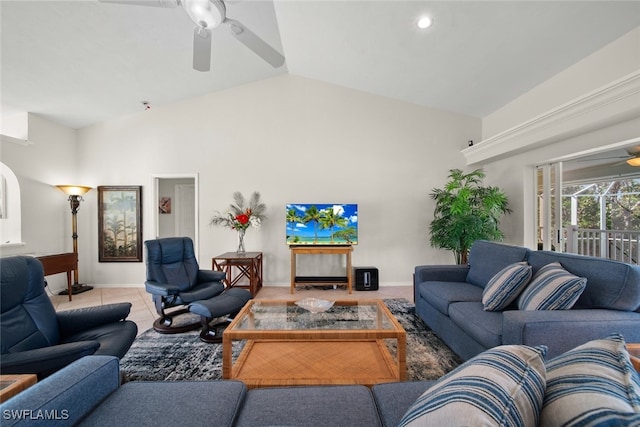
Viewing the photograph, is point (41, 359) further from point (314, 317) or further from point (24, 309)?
point (314, 317)

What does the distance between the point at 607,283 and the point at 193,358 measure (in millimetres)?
3041

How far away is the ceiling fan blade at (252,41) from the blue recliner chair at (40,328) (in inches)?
84.5

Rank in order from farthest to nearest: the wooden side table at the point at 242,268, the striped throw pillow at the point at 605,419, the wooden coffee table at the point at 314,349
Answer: the wooden side table at the point at 242,268, the wooden coffee table at the point at 314,349, the striped throw pillow at the point at 605,419

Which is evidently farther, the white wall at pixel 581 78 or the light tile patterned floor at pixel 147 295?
the light tile patterned floor at pixel 147 295

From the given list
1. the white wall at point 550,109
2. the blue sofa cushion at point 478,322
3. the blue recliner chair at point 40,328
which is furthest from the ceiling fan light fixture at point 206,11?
the white wall at point 550,109

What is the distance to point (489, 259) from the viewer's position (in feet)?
8.34

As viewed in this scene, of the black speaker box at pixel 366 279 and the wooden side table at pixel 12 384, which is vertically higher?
the wooden side table at pixel 12 384

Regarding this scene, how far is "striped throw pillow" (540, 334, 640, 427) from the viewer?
51 centimetres

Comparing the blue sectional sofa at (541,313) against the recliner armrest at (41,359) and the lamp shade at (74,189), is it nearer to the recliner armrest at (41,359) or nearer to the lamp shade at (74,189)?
the recliner armrest at (41,359)

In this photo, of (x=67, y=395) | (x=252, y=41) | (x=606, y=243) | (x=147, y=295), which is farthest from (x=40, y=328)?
(x=606, y=243)

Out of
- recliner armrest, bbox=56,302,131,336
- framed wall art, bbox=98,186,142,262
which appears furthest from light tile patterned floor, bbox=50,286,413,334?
recliner armrest, bbox=56,302,131,336

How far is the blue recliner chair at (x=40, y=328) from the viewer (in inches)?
51.4

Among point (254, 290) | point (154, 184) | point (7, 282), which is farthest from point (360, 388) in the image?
point (154, 184)

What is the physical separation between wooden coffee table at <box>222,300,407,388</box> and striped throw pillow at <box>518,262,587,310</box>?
0.94m
